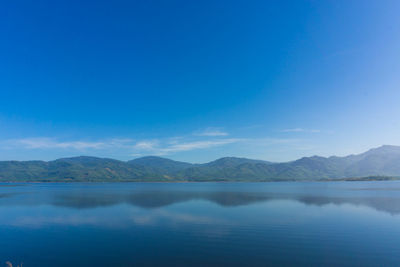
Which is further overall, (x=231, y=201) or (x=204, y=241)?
(x=231, y=201)

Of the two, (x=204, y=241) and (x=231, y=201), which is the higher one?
(x=204, y=241)

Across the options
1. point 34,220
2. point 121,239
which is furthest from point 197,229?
point 34,220

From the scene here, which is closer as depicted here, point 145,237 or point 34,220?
point 145,237

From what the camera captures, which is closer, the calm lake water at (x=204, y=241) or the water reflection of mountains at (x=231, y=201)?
the calm lake water at (x=204, y=241)

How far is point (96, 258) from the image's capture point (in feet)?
100

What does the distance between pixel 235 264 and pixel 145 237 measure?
1918 cm

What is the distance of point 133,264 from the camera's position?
2823cm

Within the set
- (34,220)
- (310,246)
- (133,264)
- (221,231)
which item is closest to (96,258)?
(133,264)

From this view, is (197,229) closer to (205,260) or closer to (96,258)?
(205,260)

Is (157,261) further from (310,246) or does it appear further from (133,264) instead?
(310,246)

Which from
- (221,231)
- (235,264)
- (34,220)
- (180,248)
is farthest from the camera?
(34,220)

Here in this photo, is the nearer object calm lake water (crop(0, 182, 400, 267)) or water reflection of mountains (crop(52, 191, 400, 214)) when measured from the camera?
calm lake water (crop(0, 182, 400, 267))

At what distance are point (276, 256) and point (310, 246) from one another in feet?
25.5

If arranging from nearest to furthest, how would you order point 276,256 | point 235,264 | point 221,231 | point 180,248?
point 235,264 < point 276,256 < point 180,248 < point 221,231
